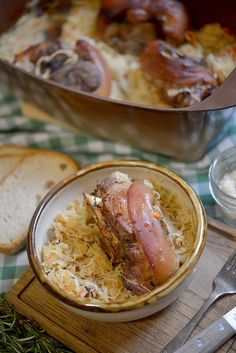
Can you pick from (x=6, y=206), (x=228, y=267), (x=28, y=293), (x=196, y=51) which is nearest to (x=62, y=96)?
(x=6, y=206)

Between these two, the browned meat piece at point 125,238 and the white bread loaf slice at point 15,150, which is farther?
the white bread loaf slice at point 15,150

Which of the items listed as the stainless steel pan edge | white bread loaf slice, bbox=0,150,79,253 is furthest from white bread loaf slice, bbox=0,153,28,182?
the stainless steel pan edge

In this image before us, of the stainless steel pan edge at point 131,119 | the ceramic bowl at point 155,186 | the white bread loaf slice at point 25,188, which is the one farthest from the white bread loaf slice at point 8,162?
the ceramic bowl at point 155,186

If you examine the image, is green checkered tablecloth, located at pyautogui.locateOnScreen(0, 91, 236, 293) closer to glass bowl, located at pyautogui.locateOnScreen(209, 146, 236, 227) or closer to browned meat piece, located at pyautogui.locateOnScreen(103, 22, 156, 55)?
glass bowl, located at pyautogui.locateOnScreen(209, 146, 236, 227)

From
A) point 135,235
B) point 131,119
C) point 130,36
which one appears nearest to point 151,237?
point 135,235

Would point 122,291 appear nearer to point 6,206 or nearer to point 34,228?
point 34,228

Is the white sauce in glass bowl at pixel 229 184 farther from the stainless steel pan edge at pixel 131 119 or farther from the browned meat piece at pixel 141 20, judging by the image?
the browned meat piece at pixel 141 20

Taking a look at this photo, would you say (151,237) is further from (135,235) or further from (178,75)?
(178,75)
